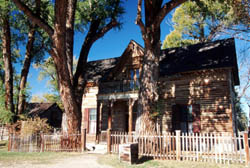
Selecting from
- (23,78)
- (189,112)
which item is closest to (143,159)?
(189,112)

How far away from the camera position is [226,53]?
15.3 metres

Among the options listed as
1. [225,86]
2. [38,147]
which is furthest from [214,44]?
[38,147]

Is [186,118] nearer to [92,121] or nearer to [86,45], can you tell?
[86,45]

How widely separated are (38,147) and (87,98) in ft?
28.9

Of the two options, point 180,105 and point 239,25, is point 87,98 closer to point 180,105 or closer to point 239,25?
point 180,105

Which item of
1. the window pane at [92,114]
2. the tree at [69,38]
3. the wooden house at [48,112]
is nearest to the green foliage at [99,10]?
the tree at [69,38]

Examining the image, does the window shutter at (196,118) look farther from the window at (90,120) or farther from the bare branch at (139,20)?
the window at (90,120)

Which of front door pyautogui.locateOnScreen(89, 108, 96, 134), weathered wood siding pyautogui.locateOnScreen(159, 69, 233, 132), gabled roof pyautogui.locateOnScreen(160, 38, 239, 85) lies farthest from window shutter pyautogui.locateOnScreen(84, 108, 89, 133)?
gabled roof pyautogui.locateOnScreen(160, 38, 239, 85)

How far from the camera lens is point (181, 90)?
50.9 feet

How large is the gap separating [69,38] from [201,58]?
977 cm

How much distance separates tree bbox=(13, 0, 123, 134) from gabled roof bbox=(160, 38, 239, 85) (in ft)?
18.3

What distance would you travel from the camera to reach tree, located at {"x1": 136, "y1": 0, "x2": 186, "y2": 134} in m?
11.1

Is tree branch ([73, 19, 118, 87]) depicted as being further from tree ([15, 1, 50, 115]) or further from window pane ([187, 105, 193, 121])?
window pane ([187, 105, 193, 121])

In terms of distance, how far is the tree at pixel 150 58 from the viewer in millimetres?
11055
